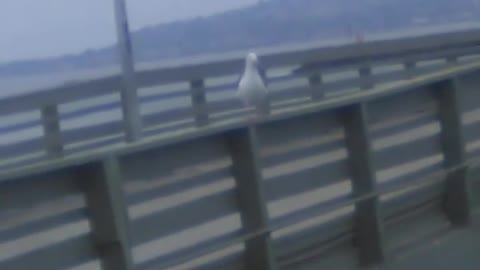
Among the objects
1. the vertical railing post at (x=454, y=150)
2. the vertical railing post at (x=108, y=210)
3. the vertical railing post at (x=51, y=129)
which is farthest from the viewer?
the vertical railing post at (x=51, y=129)

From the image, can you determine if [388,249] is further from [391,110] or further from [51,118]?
[51,118]

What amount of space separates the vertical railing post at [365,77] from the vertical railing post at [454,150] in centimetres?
1273

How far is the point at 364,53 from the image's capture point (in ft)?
77.5

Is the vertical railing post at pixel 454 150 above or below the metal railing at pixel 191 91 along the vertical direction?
above

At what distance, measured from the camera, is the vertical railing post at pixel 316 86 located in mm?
21406

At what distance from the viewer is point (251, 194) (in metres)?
7.07

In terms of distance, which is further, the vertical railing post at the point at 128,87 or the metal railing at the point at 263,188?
the vertical railing post at the point at 128,87

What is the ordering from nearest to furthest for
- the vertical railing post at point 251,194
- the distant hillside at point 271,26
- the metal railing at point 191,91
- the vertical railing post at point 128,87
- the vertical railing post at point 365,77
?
the vertical railing post at point 251,194 → the metal railing at point 191,91 → the vertical railing post at point 128,87 → the distant hillside at point 271,26 → the vertical railing post at point 365,77

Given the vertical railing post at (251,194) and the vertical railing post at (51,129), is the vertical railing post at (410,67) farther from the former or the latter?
the vertical railing post at (251,194)

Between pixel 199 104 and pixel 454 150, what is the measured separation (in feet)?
35.4

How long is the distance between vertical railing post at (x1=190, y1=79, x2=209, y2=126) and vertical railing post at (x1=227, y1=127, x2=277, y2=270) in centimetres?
1199

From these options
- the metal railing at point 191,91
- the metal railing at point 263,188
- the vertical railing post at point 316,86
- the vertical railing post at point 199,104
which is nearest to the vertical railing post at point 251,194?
the metal railing at point 263,188

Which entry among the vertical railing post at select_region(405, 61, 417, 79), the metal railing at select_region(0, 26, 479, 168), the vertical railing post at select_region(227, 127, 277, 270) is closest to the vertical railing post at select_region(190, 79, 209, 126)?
the metal railing at select_region(0, 26, 479, 168)

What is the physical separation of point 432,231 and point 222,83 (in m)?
13.0
